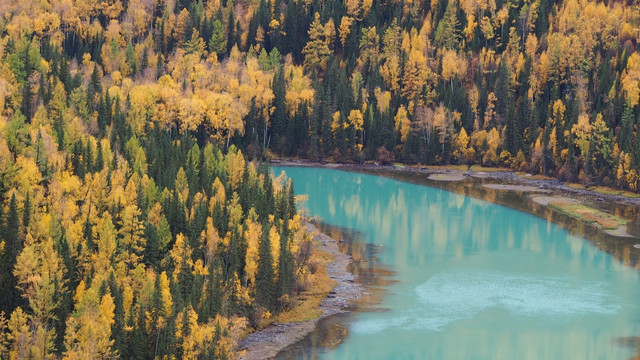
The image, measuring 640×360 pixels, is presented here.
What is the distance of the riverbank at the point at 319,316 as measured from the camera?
7369 cm

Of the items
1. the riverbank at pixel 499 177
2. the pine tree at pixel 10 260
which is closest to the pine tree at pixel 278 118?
the riverbank at pixel 499 177

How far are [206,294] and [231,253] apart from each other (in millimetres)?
9975

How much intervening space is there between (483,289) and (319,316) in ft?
69.2

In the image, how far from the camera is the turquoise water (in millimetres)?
77000

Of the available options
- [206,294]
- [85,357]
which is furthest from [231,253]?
[85,357]

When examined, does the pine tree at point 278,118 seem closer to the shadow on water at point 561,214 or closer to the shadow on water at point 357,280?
the shadow on water at point 561,214

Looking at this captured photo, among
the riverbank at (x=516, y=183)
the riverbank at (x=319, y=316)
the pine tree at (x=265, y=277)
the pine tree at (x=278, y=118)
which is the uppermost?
the pine tree at (x=278, y=118)

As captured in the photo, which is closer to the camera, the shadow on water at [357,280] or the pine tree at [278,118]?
the shadow on water at [357,280]

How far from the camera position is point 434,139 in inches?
7628

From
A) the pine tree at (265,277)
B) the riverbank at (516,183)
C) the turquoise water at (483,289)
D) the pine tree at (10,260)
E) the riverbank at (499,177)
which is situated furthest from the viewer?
the riverbank at (499,177)

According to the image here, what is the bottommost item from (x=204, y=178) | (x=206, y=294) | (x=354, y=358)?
(x=354, y=358)

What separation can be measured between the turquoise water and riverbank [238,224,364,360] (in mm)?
2993

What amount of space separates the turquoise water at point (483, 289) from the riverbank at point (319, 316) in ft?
9.82

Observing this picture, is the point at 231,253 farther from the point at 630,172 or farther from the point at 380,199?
the point at 630,172
